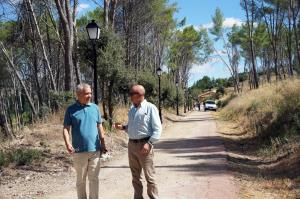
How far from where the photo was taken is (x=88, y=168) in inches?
284

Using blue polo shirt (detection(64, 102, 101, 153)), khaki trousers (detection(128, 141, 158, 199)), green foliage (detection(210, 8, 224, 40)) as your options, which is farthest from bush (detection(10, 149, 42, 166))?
green foliage (detection(210, 8, 224, 40))

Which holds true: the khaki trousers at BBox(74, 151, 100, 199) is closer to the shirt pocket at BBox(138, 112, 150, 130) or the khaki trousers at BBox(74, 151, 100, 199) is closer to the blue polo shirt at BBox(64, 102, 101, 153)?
the blue polo shirt at BBox(64, 102, 101, 153)

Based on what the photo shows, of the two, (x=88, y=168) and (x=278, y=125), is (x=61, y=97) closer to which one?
(x=278, y=125)

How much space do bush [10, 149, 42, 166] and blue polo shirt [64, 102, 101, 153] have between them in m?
5.90

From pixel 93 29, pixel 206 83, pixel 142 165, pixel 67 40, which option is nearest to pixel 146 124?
pixel 142 165

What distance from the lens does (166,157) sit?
1545cm

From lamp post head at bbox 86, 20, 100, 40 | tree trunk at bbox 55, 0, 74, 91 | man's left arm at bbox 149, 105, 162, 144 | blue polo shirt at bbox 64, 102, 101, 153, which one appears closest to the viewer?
blue polo shirt at bbox 64, 102, 101, 153

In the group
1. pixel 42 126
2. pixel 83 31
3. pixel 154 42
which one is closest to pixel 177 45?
pixel 154 42

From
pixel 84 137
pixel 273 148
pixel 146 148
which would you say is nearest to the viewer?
pixel 84 137

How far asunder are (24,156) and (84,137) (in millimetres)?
6139

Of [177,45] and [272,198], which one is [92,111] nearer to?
A: [272,198]

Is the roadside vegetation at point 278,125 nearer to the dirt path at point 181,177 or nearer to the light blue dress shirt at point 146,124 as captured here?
the dirt path at point 181,177

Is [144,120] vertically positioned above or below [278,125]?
above

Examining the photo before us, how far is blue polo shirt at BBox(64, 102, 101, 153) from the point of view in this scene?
7098mm
